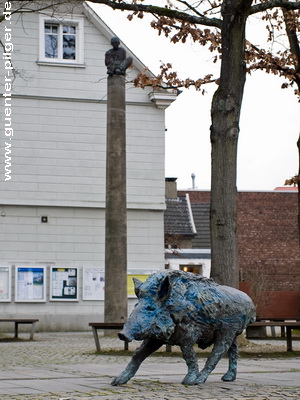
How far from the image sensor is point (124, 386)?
10.4 meters

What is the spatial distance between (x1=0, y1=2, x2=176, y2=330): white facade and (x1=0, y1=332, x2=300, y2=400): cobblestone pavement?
39.4 ft

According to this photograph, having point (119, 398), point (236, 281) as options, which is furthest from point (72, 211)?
point (119, 398)

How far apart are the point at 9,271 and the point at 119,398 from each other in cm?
2114

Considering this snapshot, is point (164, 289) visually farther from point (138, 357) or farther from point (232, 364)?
point (232, 364)

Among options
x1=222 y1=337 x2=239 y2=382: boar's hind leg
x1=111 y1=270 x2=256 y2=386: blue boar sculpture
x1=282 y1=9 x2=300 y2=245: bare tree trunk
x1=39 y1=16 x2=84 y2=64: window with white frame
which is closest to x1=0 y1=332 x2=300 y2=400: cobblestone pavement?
x1=222 y1=337 x2=239 y2=382: boar's hind leg

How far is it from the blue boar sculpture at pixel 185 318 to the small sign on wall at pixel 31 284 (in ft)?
64.2

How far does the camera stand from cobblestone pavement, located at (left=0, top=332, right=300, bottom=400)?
9.55m

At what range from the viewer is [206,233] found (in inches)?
1924

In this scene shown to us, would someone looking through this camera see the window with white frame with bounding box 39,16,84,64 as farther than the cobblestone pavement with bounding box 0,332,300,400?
Yes

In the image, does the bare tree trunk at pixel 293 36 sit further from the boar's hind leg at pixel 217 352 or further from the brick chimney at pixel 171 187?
the brick chimney at pixel 171 187

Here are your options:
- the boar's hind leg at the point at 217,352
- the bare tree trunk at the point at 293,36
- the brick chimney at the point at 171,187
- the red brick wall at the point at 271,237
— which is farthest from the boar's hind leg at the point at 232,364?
the red brick wall at the point at 271,237

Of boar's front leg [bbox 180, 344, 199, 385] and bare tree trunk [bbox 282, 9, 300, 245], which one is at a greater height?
bare tree trunk [bbox 282, 9, 300, 245]

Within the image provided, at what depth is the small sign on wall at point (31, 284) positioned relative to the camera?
3003cm

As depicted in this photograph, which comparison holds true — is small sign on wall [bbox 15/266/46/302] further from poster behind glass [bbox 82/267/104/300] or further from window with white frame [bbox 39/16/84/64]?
window with white frame [bbox 39/16/84/64]
